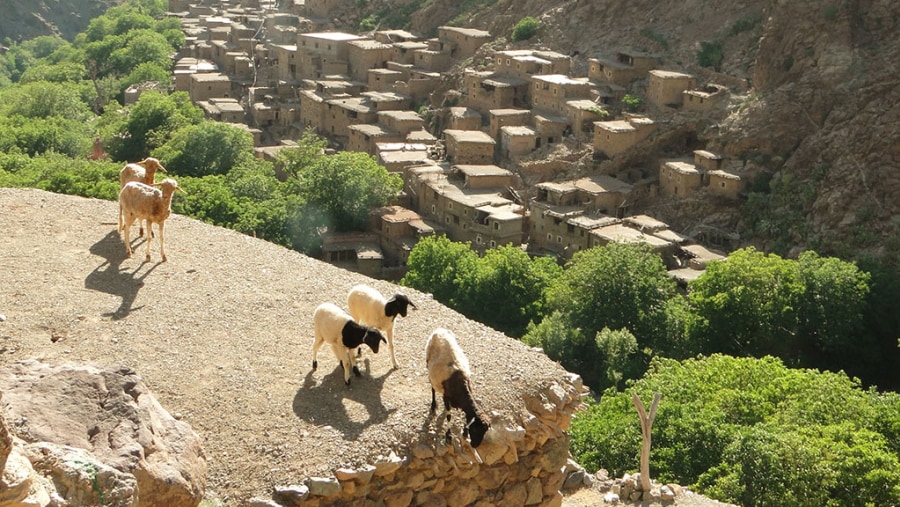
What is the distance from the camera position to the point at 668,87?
39375 mm

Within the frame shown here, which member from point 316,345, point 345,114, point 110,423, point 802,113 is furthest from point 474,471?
point 345,114

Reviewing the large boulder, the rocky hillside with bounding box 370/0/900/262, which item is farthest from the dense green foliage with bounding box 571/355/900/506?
the rocky hillside with bounding box 370/0/900/262

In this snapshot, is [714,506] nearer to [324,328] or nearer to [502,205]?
[324,328]

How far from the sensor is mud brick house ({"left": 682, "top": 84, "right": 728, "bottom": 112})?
38.8 meters

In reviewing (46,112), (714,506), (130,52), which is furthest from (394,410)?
(130,52)

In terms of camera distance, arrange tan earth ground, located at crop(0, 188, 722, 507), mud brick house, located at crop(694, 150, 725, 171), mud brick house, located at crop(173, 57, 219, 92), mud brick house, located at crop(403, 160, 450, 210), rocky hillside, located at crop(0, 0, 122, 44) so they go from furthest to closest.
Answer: rocky hillside, located at crop(0, 0, 122, 44), mud brick house, located at crop(173, 57, 219, 92), mud brick house, located at crop(403, 160, 450, 210), mud brick house, located at crop(694, 150, 725, 171), tan earth ground, located at crop(0, 188, 722, 507)

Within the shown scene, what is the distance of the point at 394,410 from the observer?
1039 cm

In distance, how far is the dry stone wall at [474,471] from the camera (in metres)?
9.59

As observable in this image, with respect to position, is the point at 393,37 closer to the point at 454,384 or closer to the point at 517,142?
the point at 517,142

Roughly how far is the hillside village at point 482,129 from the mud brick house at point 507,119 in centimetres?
5

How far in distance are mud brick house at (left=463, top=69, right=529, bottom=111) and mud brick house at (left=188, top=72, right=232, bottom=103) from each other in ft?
40.8

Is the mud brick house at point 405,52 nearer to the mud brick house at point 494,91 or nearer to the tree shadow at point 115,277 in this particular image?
the mud brick house at point 494,91

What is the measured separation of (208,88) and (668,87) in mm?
20757

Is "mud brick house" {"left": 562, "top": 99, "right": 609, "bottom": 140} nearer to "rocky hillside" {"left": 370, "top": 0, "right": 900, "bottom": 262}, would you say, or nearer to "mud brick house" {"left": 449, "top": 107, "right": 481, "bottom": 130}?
"rocky hillside" {"left": 370, "top": 0, "right": 900, "bottom": 262}
